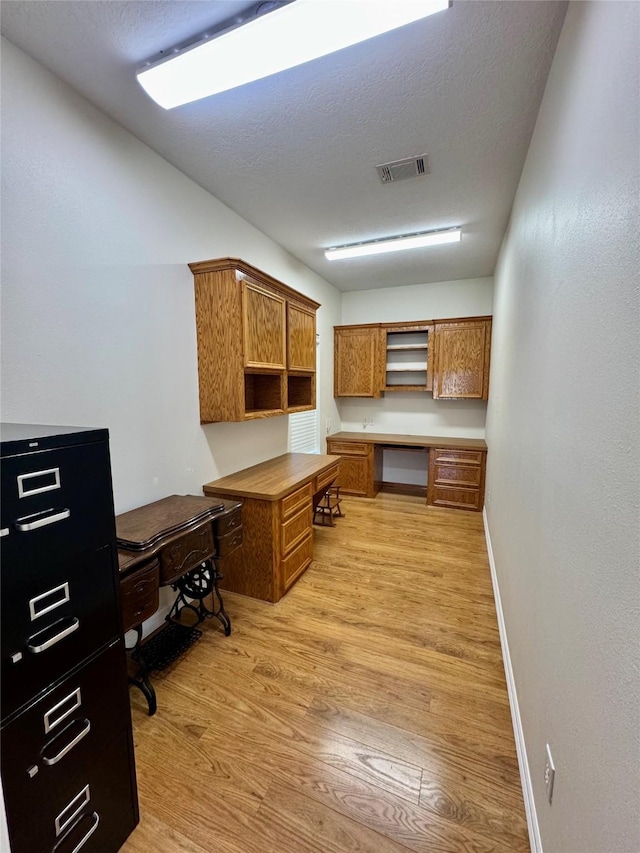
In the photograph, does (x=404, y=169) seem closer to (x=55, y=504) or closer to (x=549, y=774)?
(x=55, y=504)

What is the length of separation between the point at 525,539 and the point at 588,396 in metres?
0.97

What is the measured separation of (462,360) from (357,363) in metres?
1.44

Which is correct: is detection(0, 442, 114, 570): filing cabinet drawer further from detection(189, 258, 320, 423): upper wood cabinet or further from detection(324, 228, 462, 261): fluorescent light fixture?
detection(324, 228, 462, 261): fluorescent light fixture

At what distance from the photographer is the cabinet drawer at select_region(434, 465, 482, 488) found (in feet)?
14.4

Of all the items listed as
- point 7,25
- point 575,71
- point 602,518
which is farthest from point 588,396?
point 7,25

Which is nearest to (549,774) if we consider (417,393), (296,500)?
(296,500)

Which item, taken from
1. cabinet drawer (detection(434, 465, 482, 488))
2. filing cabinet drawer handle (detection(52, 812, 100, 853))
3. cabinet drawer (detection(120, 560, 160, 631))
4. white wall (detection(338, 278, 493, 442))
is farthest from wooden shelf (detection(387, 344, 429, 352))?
filing cabinet drawer handle (detection(52, 812, 100, 853))

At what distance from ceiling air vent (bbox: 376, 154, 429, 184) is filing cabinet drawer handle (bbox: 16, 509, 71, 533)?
263 centimetres

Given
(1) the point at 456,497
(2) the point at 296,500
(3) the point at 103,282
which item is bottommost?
(1) the point at 456,497

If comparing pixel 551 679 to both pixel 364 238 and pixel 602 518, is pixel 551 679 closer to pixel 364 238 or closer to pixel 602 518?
pixel 602 518

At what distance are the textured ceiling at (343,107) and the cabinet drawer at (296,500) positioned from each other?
7.54 ft

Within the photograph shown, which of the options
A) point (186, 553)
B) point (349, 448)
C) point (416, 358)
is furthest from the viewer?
point (416, 358)

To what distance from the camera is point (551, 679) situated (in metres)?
1.10

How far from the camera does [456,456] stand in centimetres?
448
